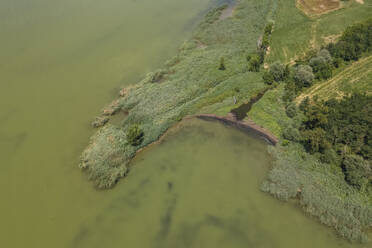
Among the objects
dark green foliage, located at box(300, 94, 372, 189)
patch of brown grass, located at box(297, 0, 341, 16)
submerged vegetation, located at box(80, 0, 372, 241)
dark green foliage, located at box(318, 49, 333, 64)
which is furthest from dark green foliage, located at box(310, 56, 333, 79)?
patch of brown grass, located at box(297, 0, 341, 16)

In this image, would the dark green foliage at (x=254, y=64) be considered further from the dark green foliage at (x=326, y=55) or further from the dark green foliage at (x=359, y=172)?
the dark green foliage at (x=359, y=172)

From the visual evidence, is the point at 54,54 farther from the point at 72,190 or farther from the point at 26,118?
the point at 72,190

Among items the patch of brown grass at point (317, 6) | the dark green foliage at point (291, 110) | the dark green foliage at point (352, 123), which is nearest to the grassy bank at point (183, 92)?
the dark green foliage at point (291, 110)

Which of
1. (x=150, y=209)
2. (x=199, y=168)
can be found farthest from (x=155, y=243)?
(x=199, y=168)

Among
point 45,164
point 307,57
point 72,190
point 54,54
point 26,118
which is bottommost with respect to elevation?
point 307,57

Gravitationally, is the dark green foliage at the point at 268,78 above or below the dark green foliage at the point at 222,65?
below

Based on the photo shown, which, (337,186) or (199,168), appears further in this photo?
(199,168)

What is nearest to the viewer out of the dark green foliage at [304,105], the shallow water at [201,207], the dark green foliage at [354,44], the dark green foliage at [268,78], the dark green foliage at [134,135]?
the shallow water at [201,207]
